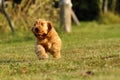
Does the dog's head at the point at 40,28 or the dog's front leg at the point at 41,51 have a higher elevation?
the dog's head at the point at 40,28

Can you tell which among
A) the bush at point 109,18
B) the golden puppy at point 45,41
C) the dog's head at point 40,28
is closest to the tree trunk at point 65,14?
the bush at point 109,18

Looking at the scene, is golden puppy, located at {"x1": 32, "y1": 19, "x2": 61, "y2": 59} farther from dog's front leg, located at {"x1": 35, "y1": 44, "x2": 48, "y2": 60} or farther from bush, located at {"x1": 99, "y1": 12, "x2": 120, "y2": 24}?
bush, located at {"x1": 99, "y1": 12, "x2": 120, "y2": 24}

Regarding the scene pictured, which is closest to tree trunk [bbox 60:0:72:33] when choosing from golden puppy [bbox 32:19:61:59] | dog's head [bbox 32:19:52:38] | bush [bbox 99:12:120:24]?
bush [bbox 99:12:120:24]

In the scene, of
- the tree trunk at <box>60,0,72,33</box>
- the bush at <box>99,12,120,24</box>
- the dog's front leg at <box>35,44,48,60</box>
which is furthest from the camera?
the bush at <box>99,12,120,24</box>

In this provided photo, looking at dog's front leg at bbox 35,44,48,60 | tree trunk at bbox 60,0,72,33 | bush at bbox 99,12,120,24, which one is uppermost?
dog's front leg at bbox 35,44,48,60

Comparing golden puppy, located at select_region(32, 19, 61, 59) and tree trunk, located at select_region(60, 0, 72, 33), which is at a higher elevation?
golden puppy, located at select_region(32, 19, 61, 59)

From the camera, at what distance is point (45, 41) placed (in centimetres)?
1283

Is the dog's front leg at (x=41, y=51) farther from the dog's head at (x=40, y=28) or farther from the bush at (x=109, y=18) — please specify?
the bush at (x=109, y=18)

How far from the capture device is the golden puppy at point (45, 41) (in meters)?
12.6

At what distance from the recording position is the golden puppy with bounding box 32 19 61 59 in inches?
496

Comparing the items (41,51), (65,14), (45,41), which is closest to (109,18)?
(65,14)

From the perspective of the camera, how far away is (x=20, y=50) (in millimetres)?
16625

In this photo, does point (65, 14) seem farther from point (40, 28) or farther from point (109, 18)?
point (40, 28)

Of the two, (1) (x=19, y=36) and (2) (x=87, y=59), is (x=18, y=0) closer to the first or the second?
(1) (x=19, y=36)
